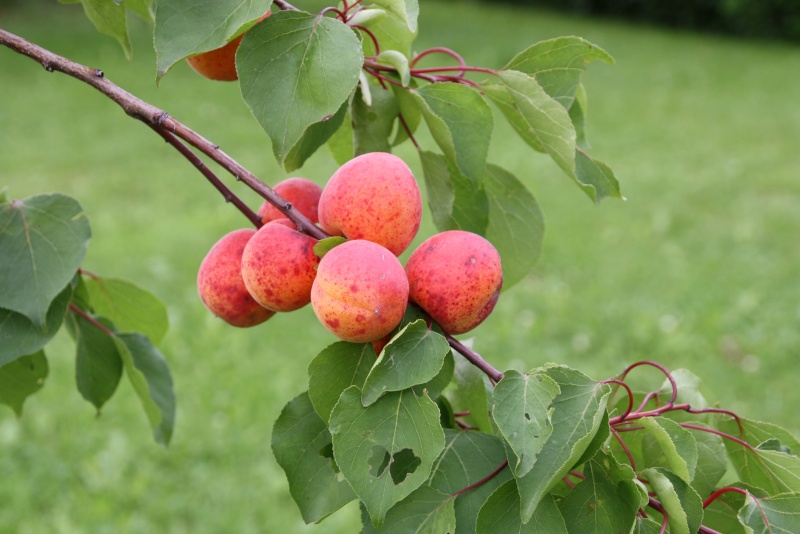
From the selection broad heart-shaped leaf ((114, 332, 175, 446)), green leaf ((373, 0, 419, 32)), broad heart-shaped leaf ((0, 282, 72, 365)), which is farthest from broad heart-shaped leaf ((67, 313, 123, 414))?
green leaf ((373, 0, 419, 32))

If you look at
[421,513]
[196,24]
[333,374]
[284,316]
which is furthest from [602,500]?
[284,316]

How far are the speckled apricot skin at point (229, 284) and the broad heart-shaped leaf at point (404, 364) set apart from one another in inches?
10.1

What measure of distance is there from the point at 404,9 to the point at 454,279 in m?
0.29

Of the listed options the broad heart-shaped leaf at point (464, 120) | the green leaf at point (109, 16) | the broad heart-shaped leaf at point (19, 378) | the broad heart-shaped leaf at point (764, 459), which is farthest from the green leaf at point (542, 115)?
the broad heart-shaped leaf at point (19, 378)

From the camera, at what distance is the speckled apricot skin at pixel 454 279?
0.83 meters

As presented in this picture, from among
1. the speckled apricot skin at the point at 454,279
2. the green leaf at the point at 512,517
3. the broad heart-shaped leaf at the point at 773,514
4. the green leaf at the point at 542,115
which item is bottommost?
the green leaf at the point at 512,517

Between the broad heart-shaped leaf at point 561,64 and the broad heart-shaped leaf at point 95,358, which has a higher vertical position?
the broad heart-shaped leaf at point 561,64

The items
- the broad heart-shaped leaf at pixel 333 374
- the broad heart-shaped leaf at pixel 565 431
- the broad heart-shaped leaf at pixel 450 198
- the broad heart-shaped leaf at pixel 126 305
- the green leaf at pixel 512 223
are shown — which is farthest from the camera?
the broad heart-shaped leaf at pixel 126 305

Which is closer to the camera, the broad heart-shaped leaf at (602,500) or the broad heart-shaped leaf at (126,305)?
the broad heart-shaped leaf at (602,500)

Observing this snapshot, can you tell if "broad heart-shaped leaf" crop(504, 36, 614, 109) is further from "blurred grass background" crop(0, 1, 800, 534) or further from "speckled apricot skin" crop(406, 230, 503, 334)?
"blurred grass background" crop(0, 1, 800, 534)

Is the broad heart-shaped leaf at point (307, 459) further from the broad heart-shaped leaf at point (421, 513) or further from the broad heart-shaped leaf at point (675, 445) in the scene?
the broad heart-shaped leaf at point (675, 445)

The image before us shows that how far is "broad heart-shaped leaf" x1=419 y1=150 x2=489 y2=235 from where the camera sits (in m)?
1.04

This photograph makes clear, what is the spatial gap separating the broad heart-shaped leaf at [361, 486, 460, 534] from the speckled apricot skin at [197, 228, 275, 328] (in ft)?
0.95

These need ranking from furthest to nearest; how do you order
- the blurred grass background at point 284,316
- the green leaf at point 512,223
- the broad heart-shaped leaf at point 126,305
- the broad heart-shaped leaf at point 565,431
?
the blurred grass background at point 284,316, the broad heart-shaped leaf at point 126,305, the green leaf at point 512,223, the broad heart-shaped leaf at point 565,431
